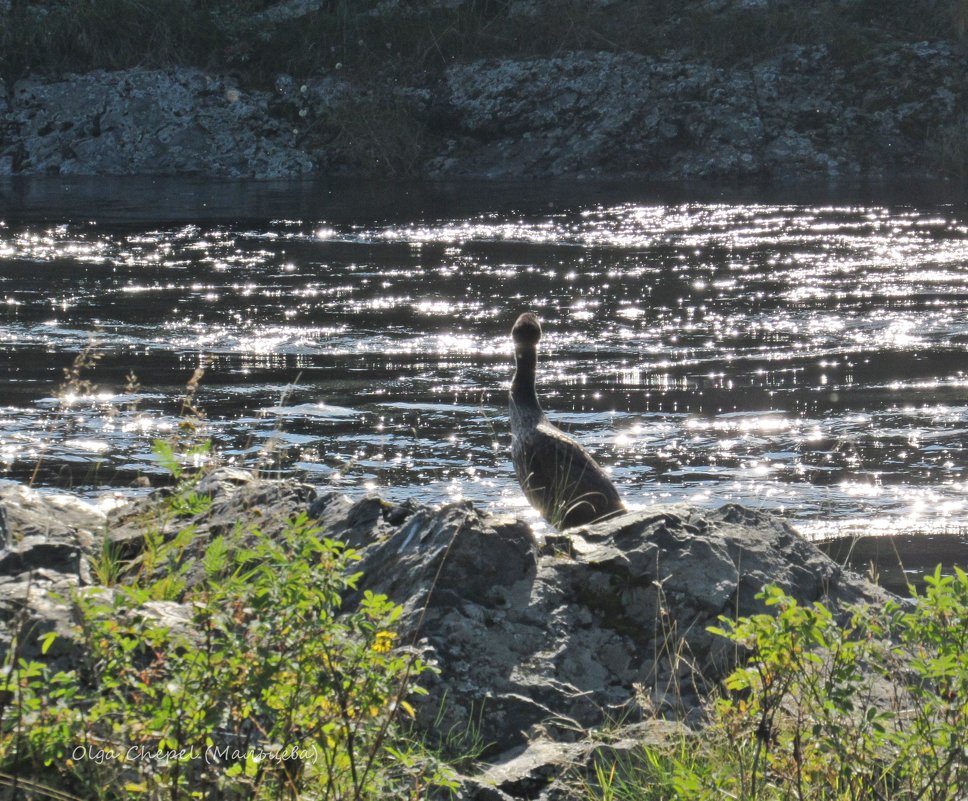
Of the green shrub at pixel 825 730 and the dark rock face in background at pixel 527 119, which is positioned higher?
the dark rock face in background at pixel 527 119

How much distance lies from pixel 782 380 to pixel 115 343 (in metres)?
7.05

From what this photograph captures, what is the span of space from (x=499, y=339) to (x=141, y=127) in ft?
60.6

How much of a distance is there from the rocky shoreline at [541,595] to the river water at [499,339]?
82cm

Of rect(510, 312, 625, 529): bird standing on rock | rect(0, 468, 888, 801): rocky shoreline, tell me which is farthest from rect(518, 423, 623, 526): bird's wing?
rect(0, 468, 888, 801): rocky shoreline

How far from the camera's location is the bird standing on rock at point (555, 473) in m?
7.29

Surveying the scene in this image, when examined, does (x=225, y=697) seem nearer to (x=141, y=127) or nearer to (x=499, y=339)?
(x=499, y=339)

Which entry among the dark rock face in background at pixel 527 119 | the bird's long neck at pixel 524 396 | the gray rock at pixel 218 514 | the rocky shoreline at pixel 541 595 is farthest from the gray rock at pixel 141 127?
the rocky shoreline at pixel 541 595

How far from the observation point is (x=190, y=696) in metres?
3.51

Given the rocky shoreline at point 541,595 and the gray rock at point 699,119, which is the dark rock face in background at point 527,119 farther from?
the rocky shoreline at point 541,595

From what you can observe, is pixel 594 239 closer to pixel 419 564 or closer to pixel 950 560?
pixel 950 560

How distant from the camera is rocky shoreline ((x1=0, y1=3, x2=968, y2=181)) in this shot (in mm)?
29297

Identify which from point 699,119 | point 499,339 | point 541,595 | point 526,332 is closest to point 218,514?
point 541,595

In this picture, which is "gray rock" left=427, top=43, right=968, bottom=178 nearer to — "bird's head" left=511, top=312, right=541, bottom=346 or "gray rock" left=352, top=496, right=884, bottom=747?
"bird's head" left=511, top=312, right=541, bottom=346

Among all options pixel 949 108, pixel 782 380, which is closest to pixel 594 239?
pixel 782 380
